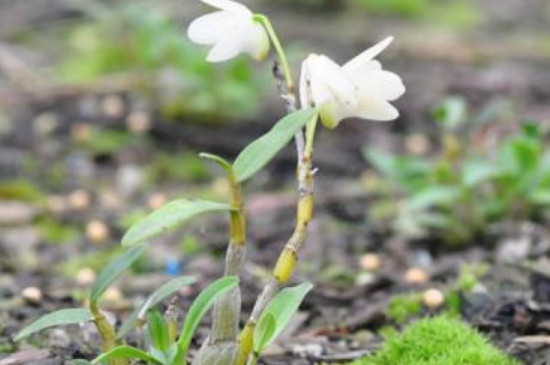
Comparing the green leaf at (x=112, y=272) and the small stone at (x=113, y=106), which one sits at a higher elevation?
the green leaf at (x=112, y=272)

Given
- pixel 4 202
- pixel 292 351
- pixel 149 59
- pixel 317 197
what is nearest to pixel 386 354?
pixel 292 351

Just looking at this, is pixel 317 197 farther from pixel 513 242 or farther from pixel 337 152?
pixel 513 242

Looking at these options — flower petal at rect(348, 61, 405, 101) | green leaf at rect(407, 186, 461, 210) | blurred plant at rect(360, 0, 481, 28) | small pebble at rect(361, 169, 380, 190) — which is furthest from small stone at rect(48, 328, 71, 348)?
blurred plant at rect(360, 0, 481, 28)

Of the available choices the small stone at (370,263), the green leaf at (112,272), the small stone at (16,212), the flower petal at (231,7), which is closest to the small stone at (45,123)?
the small stone at (16,212)

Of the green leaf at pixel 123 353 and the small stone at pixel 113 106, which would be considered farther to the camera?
the small stone at pixel 113 106

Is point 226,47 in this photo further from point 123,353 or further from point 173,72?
point 173,72

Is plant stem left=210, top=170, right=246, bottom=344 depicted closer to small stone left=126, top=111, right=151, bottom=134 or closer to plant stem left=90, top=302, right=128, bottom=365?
plant stem left=90, top=302, right=128, bottom=365

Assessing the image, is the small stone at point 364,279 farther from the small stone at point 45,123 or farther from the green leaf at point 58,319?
the small stone at point 45,123
